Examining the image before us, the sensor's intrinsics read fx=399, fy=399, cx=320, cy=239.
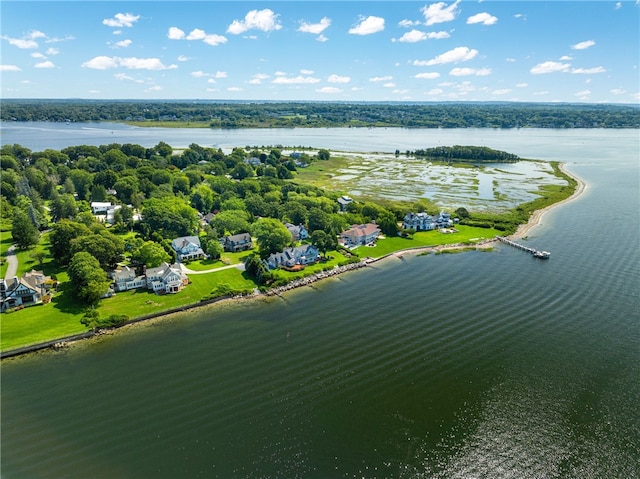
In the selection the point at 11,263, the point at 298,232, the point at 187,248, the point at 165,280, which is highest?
the point at 298,232

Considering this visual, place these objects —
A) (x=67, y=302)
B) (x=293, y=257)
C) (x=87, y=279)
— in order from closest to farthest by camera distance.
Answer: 1. (x=87, y=279)
2. (x=67, y=302)
3. (x=293, y=257)

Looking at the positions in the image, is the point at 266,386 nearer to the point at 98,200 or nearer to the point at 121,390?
the point at 121,390

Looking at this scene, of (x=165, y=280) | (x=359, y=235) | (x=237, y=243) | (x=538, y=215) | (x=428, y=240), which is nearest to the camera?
(x=165, y=280)

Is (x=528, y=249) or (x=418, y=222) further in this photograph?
(x=418, y=222)

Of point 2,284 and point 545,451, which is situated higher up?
point 2,284

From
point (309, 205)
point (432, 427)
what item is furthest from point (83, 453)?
point (309, 205)

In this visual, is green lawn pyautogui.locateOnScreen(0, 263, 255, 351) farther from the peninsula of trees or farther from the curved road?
the peninsula of trees

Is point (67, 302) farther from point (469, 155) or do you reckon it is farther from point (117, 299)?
point (469, 155)

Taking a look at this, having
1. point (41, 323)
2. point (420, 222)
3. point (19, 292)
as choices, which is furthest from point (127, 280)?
point (420, 222)
